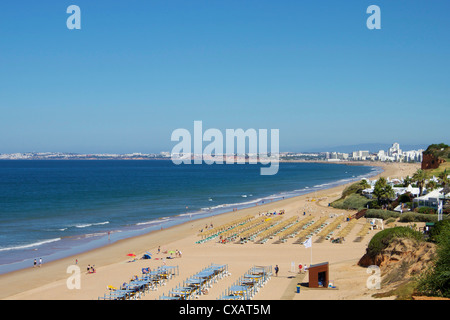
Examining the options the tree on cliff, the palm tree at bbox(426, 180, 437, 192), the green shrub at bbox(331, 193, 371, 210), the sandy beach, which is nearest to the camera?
the sandy beach

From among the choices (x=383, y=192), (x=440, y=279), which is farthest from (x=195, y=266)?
(x=383, y=192)

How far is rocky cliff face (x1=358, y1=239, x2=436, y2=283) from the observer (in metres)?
16.6

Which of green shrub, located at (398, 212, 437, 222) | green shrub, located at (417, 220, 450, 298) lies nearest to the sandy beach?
green shrub, located at (417, 220, 450, 298)

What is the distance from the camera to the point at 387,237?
72.2ft

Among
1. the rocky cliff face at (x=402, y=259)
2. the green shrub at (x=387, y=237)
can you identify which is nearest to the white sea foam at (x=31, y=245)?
the rocky cliff face at (x=402, y=259)

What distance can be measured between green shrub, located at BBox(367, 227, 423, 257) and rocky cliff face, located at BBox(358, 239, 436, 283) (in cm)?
33

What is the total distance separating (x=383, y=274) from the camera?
19.4 m

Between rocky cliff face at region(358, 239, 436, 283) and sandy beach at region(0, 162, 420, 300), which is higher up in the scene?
rocky cliff face at region(358, 239, 436, 283)

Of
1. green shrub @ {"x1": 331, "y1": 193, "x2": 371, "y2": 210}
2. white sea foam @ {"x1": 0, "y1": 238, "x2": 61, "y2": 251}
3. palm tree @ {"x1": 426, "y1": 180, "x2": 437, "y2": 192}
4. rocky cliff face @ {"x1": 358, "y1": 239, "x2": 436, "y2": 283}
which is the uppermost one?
palm tree @ {"x1": 426, "y1": 180, "x2": 437, "y2": 192}

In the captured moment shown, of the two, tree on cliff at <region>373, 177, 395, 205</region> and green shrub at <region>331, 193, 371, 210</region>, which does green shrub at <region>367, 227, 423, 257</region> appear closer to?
tree on cliff at <region>373, 177, 395, 205</region>

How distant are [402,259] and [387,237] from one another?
2.87m

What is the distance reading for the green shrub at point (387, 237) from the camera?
21.5 m

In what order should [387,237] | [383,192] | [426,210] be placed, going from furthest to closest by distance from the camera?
[383,192] → [426,210] → [387,237]

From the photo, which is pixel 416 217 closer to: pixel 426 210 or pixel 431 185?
pixel 426 210
